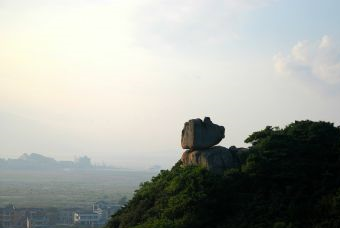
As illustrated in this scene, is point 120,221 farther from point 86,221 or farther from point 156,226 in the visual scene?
point 86,221

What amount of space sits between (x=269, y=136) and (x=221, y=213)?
11.9 ft

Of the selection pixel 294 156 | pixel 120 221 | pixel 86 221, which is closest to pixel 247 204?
pixel 294 156

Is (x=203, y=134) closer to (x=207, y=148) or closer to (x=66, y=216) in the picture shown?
(x=207, y=148)

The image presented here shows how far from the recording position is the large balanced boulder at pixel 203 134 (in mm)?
17891

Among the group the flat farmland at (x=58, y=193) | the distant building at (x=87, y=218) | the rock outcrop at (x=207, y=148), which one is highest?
the rock outcrop at (x=207, y=148)

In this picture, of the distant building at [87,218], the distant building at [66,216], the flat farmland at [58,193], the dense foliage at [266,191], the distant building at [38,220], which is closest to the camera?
the dense foliage at [266,191]

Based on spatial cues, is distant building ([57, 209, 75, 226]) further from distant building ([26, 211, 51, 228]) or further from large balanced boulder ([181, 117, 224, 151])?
large balanced boulder ([181, 117, 224, 151])

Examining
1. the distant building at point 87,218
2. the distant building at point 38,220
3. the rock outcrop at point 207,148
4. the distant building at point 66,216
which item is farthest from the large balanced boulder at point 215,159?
the distant building at point 66,216

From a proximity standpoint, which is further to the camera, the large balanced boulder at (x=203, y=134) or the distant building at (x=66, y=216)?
the distant building at (x=66, y=216)

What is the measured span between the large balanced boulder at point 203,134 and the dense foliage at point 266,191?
102cm

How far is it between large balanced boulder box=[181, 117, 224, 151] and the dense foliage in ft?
3.36

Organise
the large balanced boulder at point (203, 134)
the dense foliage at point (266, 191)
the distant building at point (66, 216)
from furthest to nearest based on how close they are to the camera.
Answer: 1. the distant building at point (66, 216)
2. the large balanced boulder at point (203, 134)
3. the dense foliage at point (266, 191)

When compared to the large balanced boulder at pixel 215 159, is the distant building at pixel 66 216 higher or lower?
lower

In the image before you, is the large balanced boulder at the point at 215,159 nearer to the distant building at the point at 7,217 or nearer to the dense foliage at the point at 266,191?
the dense foliage at the point at 266,191
